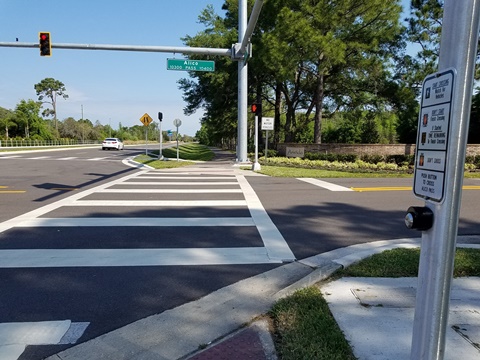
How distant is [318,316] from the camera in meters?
3.10

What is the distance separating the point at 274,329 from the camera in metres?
3.05

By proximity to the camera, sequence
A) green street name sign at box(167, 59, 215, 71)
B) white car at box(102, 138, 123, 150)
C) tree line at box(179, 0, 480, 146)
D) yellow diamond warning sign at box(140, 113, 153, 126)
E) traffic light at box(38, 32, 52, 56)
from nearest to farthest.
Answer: traffic light at box(38, 32, 52, 56), green street name sign at box(167, 59, 215, 71), tree line at box(179, 0, 480, 146), yellow diamond warning sign at box(140, 113, 153, 126), white car at box(102, 138, 123, 150)

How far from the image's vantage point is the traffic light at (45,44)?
1496cm

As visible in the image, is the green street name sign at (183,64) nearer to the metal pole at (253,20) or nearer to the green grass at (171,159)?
the metal pole at (253,20)

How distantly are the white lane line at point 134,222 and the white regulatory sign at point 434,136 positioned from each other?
16.3 ft

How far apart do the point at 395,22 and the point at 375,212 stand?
704 inches

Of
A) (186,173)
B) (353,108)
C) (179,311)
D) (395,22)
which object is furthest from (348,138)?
(179,311)

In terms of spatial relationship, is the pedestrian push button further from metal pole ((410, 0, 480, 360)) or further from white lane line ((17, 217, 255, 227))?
white lane line ((17, 217, 255, 227))

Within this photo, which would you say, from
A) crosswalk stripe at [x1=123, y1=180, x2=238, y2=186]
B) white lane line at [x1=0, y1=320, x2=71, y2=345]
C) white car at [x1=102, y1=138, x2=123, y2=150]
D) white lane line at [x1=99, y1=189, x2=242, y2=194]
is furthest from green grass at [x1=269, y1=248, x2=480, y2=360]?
white car at [x1=102, y1=138, x2=123, y2=150]

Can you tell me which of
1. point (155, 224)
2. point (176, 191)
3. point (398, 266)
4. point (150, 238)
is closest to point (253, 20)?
point (176, 191)

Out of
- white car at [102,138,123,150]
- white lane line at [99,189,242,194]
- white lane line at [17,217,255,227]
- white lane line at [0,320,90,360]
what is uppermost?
white car at [102,138,123,150]

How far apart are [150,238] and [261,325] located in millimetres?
3142

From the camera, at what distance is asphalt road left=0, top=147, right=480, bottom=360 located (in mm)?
3615

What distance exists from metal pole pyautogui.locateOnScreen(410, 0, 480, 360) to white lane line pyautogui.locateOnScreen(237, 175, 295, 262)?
307cm
